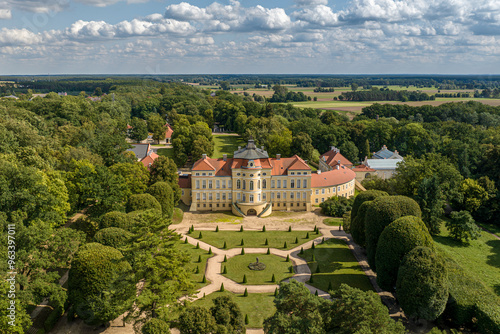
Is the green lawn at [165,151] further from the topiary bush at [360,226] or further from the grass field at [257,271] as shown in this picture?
the topiary bush at [360,226]

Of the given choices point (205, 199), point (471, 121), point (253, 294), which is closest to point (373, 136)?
point (471, 121)

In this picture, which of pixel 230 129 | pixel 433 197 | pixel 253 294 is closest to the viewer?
pixel 253 294

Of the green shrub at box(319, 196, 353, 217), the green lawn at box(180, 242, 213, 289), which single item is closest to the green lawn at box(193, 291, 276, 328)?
the green lawn at box(180, 242, 213, 289)

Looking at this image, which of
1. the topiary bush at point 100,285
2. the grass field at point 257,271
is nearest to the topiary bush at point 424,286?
the grass field at point 257,271

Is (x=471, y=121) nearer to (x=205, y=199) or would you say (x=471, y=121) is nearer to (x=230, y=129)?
(x=230, y=129)

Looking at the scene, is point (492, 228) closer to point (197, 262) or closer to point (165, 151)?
point (197, 262)

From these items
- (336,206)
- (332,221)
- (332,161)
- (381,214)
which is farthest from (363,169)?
(381,214)

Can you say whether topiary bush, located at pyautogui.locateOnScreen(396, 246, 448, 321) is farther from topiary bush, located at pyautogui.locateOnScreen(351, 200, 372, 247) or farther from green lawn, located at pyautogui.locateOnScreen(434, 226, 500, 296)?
green lawn, located at pyautogui.locateOnScreen(434, 226, 500, 296)

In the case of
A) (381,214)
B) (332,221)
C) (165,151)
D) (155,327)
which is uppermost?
(381,214)
